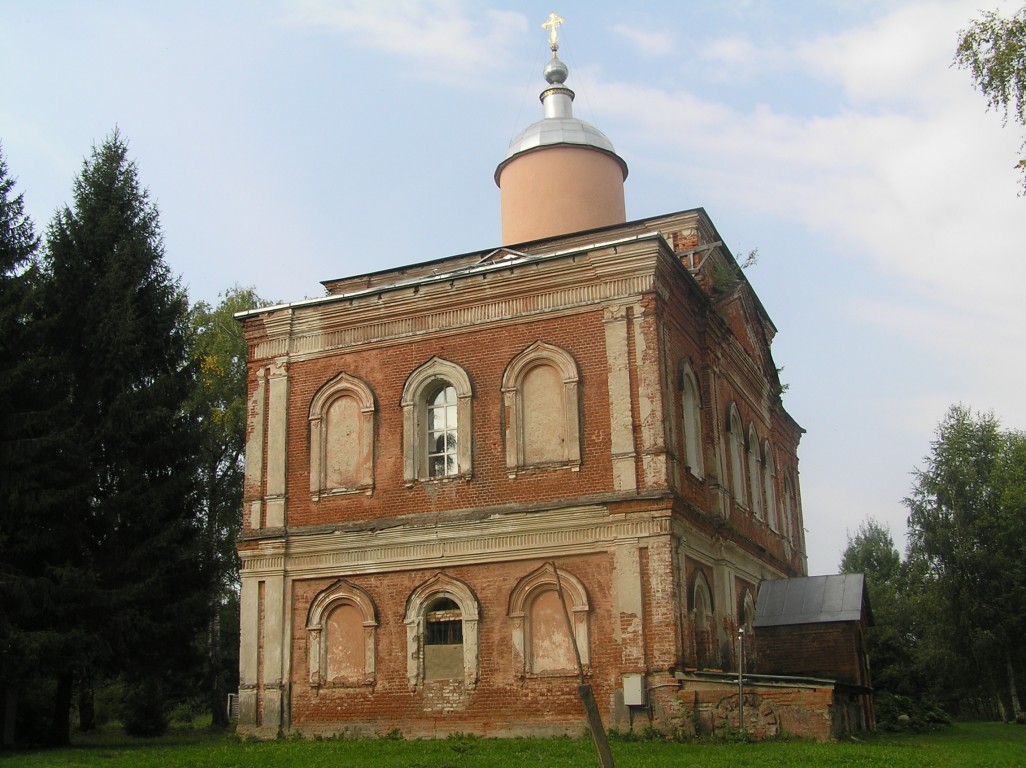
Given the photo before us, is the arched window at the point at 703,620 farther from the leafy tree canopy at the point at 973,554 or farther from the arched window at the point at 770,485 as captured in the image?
the leafy tree canopy at the point at 973,554

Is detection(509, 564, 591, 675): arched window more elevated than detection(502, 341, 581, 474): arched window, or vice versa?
detection(502, 341, 581, 474): arched window

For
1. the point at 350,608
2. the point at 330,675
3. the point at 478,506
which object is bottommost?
the point at 330,675

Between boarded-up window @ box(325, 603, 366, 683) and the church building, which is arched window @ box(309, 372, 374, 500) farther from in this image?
boarded-up window @ box(325, 603, 366, 683)

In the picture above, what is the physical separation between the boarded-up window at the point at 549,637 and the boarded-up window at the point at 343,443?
158 inches

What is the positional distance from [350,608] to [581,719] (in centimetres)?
449

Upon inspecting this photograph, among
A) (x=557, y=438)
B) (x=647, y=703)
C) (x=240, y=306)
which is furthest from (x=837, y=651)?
(x=240, y=306)

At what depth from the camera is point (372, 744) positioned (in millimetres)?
15672

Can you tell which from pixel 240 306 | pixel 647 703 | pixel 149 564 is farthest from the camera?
pixel 240 306

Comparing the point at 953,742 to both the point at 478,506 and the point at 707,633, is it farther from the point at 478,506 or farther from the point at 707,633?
the point at 478,506

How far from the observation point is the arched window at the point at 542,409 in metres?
16.7

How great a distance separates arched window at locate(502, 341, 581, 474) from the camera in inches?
658

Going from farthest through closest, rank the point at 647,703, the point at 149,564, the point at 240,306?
the point at 240,306, the point at 149,564, the point at 647,703

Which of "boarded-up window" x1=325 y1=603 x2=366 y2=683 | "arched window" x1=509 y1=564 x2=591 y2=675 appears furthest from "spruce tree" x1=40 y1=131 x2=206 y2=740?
"arched window" x1=509 y1=564 x2=591 y2=675

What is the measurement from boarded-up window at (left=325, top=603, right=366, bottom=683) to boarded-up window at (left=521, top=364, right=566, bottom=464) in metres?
4.00
